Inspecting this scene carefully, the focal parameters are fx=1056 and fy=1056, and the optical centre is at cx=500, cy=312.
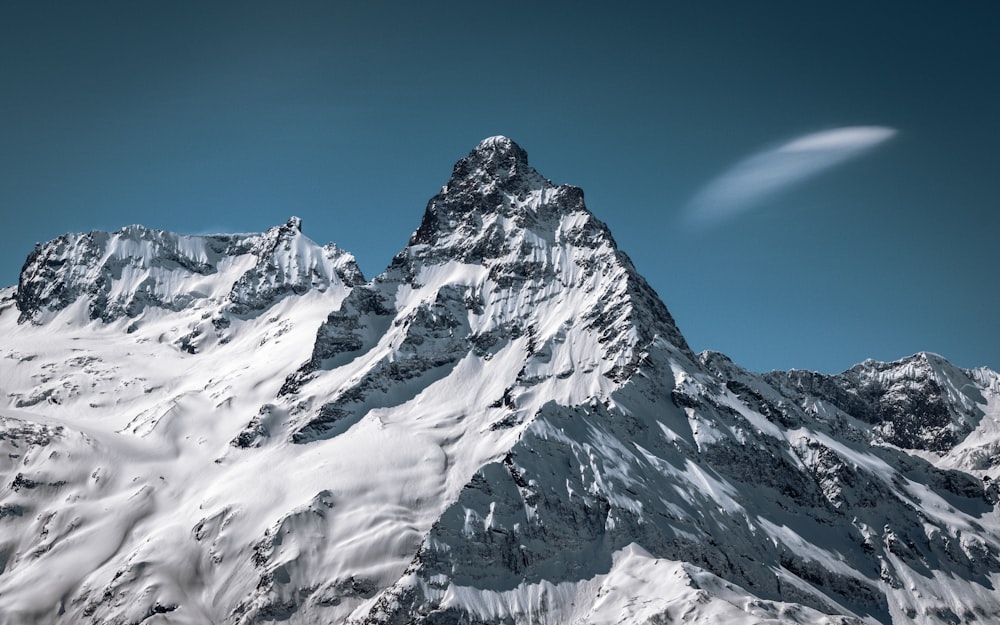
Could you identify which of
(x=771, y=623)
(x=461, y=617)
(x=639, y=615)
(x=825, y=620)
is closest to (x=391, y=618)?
(x=461, y=617)

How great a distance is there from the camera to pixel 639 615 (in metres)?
197

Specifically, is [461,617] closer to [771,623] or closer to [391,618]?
[391,618]

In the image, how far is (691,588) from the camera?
199500 mm

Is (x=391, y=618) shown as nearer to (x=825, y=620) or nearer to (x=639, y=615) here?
(x=639, y=615)

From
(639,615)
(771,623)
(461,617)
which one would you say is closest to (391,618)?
(461,617)

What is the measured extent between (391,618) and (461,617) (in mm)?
13215

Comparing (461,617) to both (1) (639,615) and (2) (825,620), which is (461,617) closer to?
(1) (639,615)

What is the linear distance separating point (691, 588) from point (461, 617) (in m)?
43.8

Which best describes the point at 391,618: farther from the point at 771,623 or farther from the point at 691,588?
the point at 771,623

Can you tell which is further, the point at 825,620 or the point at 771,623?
the point at 825,620

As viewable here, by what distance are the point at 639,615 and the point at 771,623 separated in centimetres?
2437

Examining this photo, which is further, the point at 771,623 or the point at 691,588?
the point at 691,588

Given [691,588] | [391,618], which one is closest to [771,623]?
[691,588]

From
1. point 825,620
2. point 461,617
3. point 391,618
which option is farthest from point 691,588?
point 391,618
